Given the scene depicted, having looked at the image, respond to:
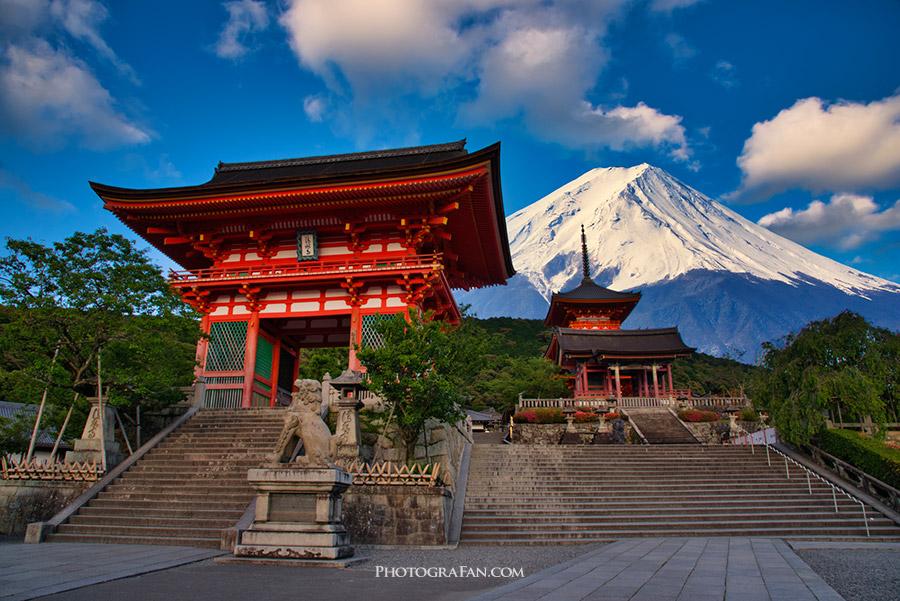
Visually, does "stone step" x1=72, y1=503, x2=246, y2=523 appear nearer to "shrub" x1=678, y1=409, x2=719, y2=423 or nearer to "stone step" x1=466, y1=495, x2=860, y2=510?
"stone step" x1=466, y1=495, x2=860, y2=510

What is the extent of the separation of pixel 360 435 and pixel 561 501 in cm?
476

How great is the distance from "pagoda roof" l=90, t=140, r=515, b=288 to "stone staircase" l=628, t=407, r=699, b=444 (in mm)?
10490

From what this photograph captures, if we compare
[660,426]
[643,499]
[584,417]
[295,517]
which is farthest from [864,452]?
[295,517]

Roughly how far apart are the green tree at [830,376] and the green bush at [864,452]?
0.40 meters

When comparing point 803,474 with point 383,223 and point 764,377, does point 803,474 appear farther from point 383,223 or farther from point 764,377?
point 383,223

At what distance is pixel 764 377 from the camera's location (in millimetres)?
14641

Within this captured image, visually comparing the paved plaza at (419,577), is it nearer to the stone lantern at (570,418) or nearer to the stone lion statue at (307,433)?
the stone lion statue at (307,433)

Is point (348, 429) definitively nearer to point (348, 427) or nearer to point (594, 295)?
point (348, 427)

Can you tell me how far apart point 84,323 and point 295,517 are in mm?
7731

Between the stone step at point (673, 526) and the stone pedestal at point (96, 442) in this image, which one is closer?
the stone step at point (673, 526)

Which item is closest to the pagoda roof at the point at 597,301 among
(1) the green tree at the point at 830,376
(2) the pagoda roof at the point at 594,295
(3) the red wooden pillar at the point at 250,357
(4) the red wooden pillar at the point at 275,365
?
(2) the pagoda roof at the point at 594,295

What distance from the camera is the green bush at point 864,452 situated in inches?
446

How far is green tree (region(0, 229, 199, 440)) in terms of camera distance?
10906 mm

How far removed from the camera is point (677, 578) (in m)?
5.10
